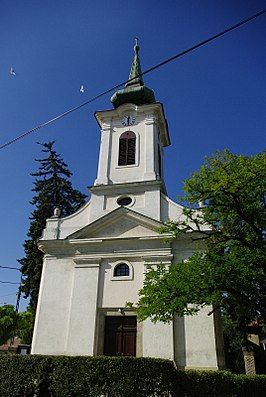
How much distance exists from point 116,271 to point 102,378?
8498 mm

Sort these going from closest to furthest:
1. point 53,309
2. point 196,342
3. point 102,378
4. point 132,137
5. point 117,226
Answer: point 102,378 → point 196,342 → point 53,309 → point 117,226 → point 132,137

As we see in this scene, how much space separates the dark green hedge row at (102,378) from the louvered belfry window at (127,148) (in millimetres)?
13476

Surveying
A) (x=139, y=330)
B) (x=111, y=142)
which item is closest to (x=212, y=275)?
(x=139, y=330)

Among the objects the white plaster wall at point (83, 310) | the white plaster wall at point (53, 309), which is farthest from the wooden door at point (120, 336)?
the white plaster wall at point (53, 309)

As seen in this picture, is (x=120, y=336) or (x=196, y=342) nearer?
(x=196, y=342)

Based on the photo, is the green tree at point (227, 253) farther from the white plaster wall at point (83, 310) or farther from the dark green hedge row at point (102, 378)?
the white plaster wall at point (83, 310)

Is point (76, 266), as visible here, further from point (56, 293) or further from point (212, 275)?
point (212, 275)

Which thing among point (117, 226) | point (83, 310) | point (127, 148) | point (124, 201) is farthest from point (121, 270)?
point (127, 148)

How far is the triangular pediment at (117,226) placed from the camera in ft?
56.7

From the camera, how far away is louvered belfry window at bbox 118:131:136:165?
2083cm

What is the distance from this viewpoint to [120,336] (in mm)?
15500

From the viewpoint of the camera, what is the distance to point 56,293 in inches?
659

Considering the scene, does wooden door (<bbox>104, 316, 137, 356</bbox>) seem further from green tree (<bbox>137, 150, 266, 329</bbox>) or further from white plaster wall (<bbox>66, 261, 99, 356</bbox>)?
green tree (<bbox>137, 150, 266, 329</bbox>)

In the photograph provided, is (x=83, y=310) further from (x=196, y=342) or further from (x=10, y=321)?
(x=10, y=321)
